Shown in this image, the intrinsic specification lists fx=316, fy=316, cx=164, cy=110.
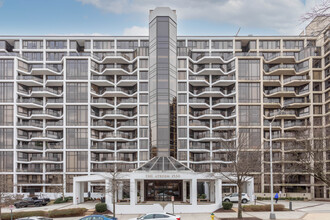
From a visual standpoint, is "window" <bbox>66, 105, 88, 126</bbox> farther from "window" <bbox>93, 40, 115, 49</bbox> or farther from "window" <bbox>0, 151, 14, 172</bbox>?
"window" <bbox>93, 40, 115, 49</bbox>

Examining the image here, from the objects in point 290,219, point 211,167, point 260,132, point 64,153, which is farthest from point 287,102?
point 64,153

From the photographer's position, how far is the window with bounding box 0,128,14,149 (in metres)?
64.3

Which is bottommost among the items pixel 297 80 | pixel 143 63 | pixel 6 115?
pixel 6 115

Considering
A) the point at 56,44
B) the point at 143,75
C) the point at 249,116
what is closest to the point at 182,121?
the point at 143,75

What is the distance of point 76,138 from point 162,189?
2817cm

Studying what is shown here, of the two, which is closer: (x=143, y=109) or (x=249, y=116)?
(x=249, y=116)

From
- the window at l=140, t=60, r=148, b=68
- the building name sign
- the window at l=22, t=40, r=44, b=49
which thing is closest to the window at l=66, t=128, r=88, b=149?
the window at l=140, t=60, r=148, b=68

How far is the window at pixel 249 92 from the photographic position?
216ft

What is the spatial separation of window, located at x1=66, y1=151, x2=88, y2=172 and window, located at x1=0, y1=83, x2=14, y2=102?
16604 millimetres

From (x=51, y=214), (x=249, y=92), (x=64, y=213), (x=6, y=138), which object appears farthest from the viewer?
(x=249, y=92)

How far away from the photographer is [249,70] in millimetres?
66125

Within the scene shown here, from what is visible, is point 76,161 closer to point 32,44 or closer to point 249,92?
point 32,44

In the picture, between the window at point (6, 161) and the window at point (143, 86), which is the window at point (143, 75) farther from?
the window at point (6, 161)

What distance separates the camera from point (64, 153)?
213 ft
